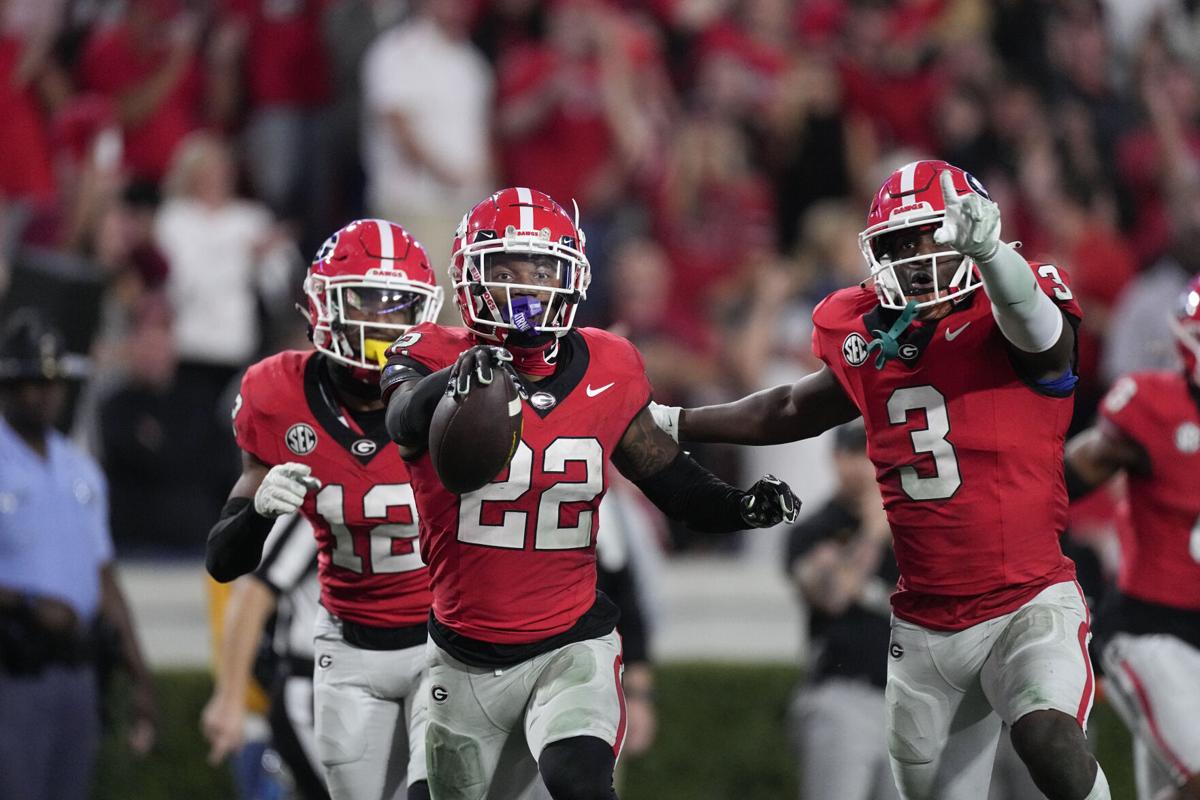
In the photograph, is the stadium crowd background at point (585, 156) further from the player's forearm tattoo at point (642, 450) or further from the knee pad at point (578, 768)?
the knee pad at point (578, 768)

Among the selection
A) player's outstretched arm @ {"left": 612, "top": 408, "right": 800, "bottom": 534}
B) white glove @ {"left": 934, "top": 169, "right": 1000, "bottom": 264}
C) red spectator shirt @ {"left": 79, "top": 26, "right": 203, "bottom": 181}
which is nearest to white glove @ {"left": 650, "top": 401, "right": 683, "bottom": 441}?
player's outstretched arm @ {"left": 612, "top": 408, "right": 800, "bottom": 534}

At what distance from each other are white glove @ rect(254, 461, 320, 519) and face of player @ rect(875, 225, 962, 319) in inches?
60.1

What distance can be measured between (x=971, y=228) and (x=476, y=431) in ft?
3.85

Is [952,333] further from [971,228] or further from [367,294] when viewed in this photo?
[367,294]

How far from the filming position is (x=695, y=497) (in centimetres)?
446

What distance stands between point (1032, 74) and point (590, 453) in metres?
7.39

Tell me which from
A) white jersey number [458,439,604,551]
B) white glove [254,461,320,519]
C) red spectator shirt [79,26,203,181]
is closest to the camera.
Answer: white jersey number [458,439,604,551]

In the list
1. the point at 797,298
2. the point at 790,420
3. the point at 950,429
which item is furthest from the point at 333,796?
the point at 797,298

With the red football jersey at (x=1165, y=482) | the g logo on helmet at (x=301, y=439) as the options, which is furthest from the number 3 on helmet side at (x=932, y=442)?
the g logo on helmet at (x=301, y=439)

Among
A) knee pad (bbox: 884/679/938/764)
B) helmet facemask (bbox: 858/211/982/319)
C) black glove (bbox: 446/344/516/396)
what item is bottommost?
knee pad (bbox: 884/679/938/764)

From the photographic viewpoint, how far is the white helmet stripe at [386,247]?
496 cm

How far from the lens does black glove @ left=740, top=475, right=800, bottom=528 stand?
4387 millimetres

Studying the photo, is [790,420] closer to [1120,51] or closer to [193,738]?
[193,738]

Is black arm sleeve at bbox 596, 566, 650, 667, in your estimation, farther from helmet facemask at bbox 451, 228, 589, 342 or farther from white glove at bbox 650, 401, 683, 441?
helmet facemask at bbox 451, 228, 589, 342
